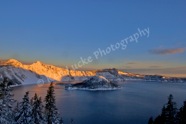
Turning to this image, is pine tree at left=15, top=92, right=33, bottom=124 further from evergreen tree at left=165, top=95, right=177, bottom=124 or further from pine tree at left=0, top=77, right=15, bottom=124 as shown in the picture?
evergreen tree at left=165, top=95, right=177, bottom=124

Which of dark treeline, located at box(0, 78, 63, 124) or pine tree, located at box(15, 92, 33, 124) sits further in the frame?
pine tree, located at box(15, 92, 33, 124)

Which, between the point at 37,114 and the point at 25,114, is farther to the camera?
the point at 37,114

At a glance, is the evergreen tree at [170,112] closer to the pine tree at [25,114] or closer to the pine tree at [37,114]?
the pine tree at [37,114]

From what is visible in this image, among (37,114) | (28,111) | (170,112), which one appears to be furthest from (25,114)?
(170,112)

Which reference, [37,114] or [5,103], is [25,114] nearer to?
[37,114]

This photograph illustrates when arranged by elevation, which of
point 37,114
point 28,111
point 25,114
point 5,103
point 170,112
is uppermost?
point 5,103

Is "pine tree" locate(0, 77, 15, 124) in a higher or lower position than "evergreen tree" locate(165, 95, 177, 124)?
higher

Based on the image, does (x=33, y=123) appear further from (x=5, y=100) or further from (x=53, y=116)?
(x=5, y=100)

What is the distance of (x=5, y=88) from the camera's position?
21.1 m

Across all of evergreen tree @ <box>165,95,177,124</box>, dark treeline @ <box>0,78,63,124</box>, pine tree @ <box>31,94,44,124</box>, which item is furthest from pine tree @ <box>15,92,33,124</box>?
evergreen tree @ <box>165,95,177,124</box>

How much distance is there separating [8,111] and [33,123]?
562 centimetres

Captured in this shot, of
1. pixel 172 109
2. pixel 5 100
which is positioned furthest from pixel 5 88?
pixel 172 109

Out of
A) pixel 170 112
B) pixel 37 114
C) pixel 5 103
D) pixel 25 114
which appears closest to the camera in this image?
pixel 5 103

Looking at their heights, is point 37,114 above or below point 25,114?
below
